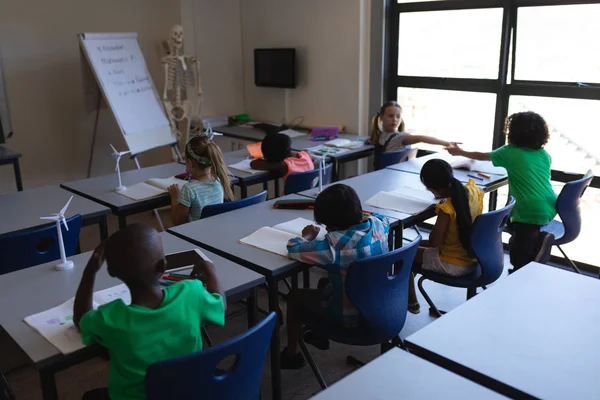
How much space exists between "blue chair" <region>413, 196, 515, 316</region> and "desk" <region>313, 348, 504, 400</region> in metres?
1.32

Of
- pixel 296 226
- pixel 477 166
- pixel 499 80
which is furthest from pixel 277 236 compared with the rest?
pixel 499 80

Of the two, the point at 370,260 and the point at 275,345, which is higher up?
the point at 370,260

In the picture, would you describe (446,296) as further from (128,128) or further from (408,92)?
(128,128)

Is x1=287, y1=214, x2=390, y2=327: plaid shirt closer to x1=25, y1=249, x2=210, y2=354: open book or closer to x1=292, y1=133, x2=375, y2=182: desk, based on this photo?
x1=25, y1=249, x2=210, y2=354: open book

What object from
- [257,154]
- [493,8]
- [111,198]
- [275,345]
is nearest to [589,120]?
[493,8]

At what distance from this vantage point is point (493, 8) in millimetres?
4273

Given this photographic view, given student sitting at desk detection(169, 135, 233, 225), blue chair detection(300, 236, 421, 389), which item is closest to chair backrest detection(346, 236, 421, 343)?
blue chair detection(300, 236, 421, 389)

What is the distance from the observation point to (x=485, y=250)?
271 centimetres

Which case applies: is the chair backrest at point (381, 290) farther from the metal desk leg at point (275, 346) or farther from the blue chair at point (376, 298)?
the metal desk leg at point (275, 346)

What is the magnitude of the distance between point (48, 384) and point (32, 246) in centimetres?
107

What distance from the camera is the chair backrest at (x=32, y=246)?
7.98ft

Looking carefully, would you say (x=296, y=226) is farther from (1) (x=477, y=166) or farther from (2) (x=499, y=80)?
(2) (x=499, y=80)

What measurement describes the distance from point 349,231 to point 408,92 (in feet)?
10.1

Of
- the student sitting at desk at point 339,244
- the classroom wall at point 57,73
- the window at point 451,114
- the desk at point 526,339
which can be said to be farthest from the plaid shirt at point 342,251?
the classroom wall at point 57,73
